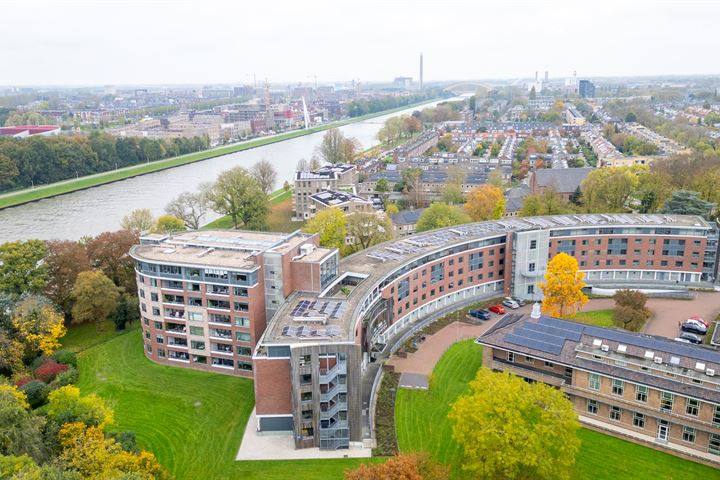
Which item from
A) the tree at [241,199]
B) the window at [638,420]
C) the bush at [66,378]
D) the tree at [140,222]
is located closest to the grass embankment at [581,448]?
the window at [638,420]

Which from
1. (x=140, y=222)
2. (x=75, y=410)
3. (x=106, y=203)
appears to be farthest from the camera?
(x=106, y=203)

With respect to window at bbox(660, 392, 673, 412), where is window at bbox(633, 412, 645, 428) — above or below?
below

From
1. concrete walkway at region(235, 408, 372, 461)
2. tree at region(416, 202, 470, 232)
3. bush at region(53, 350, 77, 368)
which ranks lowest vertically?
concrete walkway at region(235, 408, 372, 461)

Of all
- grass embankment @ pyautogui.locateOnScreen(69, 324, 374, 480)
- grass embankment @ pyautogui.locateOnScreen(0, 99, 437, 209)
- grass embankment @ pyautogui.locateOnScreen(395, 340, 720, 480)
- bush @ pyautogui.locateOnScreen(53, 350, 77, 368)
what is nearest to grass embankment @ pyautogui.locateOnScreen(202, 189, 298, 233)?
grass embankment @ pyautogui.locateOnScreen(0, 99, 437, 209)

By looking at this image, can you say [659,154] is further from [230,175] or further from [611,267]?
[230,175]

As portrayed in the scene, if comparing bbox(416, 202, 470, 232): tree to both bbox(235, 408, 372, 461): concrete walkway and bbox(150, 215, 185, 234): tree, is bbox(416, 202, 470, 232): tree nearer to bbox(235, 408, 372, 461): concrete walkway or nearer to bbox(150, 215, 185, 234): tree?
bbox(150, 215, 185, 234): tree

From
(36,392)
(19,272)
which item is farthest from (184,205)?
(36,392)

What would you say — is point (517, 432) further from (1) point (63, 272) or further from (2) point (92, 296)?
(1) point (63, 272)
